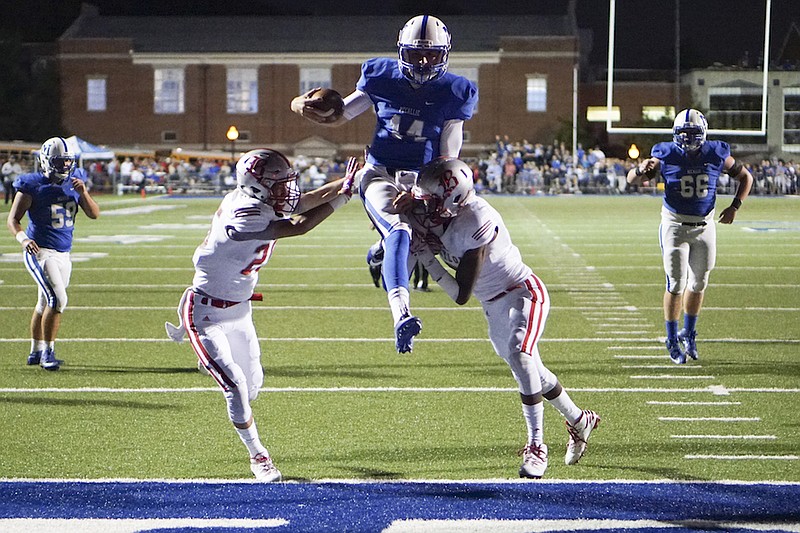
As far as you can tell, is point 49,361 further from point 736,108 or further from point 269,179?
point 736,108

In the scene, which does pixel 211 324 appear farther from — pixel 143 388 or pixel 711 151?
pixel 711 151

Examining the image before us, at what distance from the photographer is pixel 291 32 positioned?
56.3 meters

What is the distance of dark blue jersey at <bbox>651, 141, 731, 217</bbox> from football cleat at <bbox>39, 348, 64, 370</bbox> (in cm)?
430

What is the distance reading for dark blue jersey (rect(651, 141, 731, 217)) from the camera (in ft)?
27.2

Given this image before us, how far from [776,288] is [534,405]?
26.4ft

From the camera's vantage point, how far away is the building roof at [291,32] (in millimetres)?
54750

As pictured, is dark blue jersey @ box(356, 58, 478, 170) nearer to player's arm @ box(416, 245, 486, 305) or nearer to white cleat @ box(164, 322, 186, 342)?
player's arm @ box(416, 245, 486, 305)

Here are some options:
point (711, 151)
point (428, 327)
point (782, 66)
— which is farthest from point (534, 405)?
point (782, 66)

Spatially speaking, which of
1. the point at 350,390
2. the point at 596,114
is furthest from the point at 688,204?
the point at 596,114

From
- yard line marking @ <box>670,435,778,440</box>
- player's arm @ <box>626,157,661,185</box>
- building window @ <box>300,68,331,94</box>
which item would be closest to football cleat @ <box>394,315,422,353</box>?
yard line marking @ <box>670,435,778,440</box>

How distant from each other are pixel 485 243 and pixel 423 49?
107cm

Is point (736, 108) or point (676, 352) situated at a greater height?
point (736, 108)

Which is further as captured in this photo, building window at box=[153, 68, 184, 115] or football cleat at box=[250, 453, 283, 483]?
building window at box=[153, 68, 184, 115]

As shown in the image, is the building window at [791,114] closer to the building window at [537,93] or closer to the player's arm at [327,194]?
the building window at [537,93]
